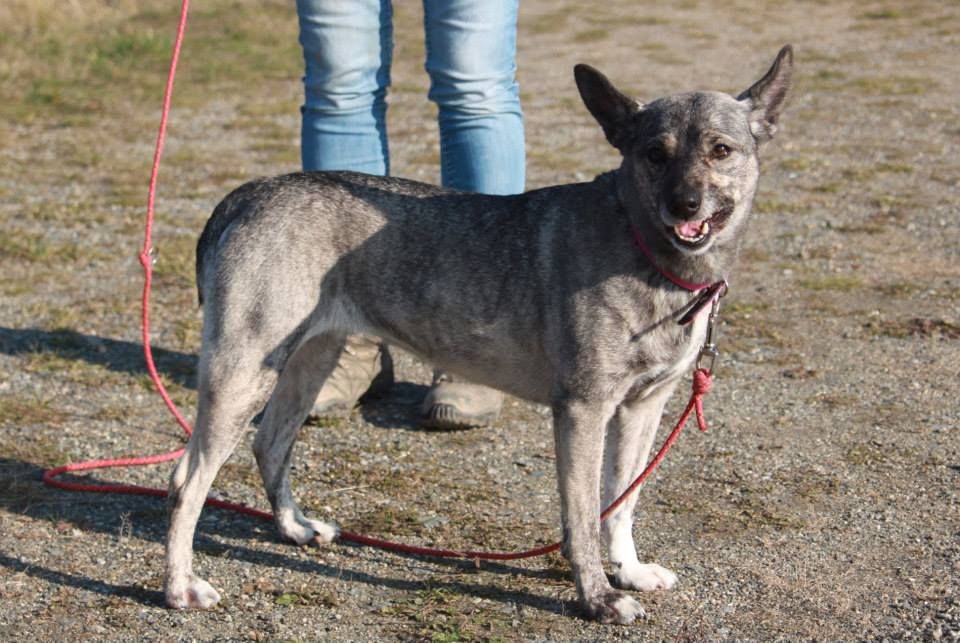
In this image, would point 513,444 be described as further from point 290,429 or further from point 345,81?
point 345,81

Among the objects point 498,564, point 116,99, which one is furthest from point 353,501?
point 116,99

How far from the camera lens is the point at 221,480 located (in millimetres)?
4543

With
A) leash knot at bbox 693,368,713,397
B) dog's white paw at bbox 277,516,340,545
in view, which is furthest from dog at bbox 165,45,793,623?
dog's white paw at bbox 277,516,340,545

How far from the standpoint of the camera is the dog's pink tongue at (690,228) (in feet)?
10.9

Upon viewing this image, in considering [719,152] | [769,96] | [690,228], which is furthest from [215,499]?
[769,96]

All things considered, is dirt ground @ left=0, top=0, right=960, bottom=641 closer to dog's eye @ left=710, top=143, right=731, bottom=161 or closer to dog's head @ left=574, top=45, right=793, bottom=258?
dog's head @ left=574, top=45, right=793, bottom=258

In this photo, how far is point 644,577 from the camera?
3721 mm

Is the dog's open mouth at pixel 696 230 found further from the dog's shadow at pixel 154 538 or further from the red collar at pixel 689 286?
the dog's shadow at pixel 154 538

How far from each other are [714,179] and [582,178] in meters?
5.68

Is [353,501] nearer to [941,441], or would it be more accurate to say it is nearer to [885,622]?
[885,622]

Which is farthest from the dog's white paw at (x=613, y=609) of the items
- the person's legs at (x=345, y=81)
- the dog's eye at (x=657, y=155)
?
the person's legs at (x=345, y=81)

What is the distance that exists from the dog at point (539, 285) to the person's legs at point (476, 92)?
2.99 feet

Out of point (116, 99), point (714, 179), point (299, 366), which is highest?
point (714, 179)

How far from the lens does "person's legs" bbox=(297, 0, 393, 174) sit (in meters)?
4.57
